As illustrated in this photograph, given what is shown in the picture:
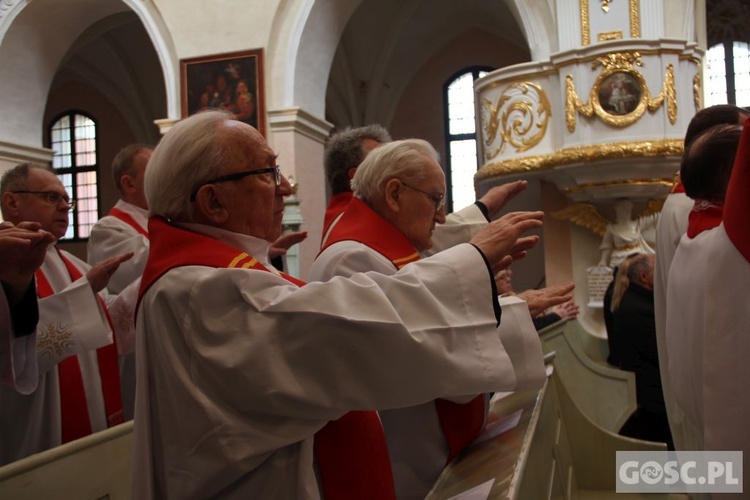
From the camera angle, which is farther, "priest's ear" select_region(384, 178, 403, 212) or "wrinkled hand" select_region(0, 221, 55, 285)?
"priest's ear" select_region(384, 178, 403, 212)

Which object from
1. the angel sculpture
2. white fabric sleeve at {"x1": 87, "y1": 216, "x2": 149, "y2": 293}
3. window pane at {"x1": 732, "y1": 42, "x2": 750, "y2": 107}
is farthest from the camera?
window pane at {"x1": 732, "y1": 42, "x2": 750, "y2": 107}

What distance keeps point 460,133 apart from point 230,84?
664 cm

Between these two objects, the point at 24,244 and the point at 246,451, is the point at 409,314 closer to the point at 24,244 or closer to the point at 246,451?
the point at 246,451

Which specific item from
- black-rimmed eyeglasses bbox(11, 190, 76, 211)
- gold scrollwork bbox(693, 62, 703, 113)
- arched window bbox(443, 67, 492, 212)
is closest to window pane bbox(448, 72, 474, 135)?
arched window bbox(443, 67, 492, 212)

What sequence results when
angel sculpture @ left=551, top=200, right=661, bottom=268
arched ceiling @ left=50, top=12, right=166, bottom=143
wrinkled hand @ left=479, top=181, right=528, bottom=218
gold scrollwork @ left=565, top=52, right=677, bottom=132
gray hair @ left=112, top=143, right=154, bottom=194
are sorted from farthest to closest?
arched ceiling @ left=50, top=12, right=166, bottom=143
angel sculpture @ left=551, top=200, right=661, bottom=268
gold scrollwork @ left=565, top=52, right=677, bottom=132
gray hair @ left=112, top=143, right=154, bottom=194
wrinkled hand @ left=479, top=181, right=528, bottom=218

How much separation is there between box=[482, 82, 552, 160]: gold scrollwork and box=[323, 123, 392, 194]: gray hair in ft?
17.9

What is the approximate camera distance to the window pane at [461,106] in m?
15.3

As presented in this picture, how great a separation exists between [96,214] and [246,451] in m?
16.5

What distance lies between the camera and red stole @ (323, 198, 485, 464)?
214 centimetres

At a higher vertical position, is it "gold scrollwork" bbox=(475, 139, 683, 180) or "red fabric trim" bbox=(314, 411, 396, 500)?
"gold scrollwork" bbox=(475, 139, 683, 180)

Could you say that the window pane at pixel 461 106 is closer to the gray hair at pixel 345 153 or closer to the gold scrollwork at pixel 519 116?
the gold scrollwork at pixel 519 116

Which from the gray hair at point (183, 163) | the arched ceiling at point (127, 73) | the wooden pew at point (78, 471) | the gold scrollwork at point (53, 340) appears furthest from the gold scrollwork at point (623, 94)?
the arched ceiling at point (127, 73)

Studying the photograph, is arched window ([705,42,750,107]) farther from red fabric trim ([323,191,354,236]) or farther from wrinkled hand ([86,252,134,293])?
wrinkled hand ([86,252,134,293])

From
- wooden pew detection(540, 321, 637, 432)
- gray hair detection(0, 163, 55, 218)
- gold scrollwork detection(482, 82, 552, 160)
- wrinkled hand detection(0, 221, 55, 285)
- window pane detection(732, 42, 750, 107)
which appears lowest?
wooden pew detection(540, 321, 637, 432)
